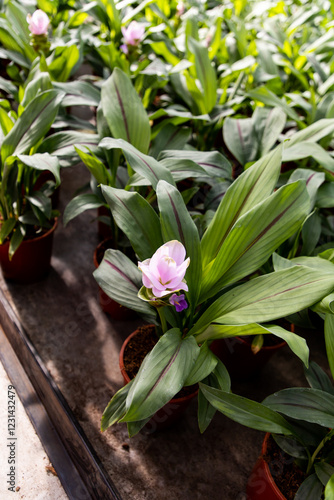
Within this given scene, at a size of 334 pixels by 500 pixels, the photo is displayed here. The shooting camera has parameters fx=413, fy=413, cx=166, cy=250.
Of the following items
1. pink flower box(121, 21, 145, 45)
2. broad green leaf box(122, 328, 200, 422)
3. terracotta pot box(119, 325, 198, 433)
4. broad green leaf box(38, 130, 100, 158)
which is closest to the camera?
broad green leaf box(122, 328, 200, 422)

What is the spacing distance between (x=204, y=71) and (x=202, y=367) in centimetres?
123

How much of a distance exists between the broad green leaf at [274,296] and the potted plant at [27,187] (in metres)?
0.58

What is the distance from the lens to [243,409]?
841mm

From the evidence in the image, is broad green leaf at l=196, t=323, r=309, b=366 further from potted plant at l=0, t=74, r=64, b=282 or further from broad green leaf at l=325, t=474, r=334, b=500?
potted plant at l=0, t=74, r=64, b=282

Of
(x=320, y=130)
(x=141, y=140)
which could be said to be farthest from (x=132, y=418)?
(x=320, y=130)

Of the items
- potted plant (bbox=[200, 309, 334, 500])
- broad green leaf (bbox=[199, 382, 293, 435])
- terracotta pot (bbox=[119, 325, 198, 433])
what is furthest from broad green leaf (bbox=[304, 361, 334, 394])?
terracotta pot (bbox=[119, 325, 198, 433])

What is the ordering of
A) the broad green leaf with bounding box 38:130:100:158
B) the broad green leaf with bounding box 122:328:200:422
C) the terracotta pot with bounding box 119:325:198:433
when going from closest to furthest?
the broad green leaf with bounding box 122:328:200:422
the terracotta pot with bounding box 119:325:198:433
the broad green leaf with bounding box 38:130:100:158

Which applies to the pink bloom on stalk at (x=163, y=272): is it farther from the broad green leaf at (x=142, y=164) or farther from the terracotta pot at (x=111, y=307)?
the terracotta pot at (x=111, y=307)

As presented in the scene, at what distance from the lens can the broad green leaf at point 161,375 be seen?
72 centimetres

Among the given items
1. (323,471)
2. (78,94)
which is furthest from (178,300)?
(78,94)

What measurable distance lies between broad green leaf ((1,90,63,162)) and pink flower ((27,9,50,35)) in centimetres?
37

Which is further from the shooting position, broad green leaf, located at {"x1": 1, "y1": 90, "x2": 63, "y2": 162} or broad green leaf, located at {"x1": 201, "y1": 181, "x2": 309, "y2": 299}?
broad green leaf, located at {"x1": 1, "y1": 90, "x2": 63, "y2": 162}

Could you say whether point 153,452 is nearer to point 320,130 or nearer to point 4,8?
point 320,130

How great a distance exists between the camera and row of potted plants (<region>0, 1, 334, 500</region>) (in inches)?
32.9
